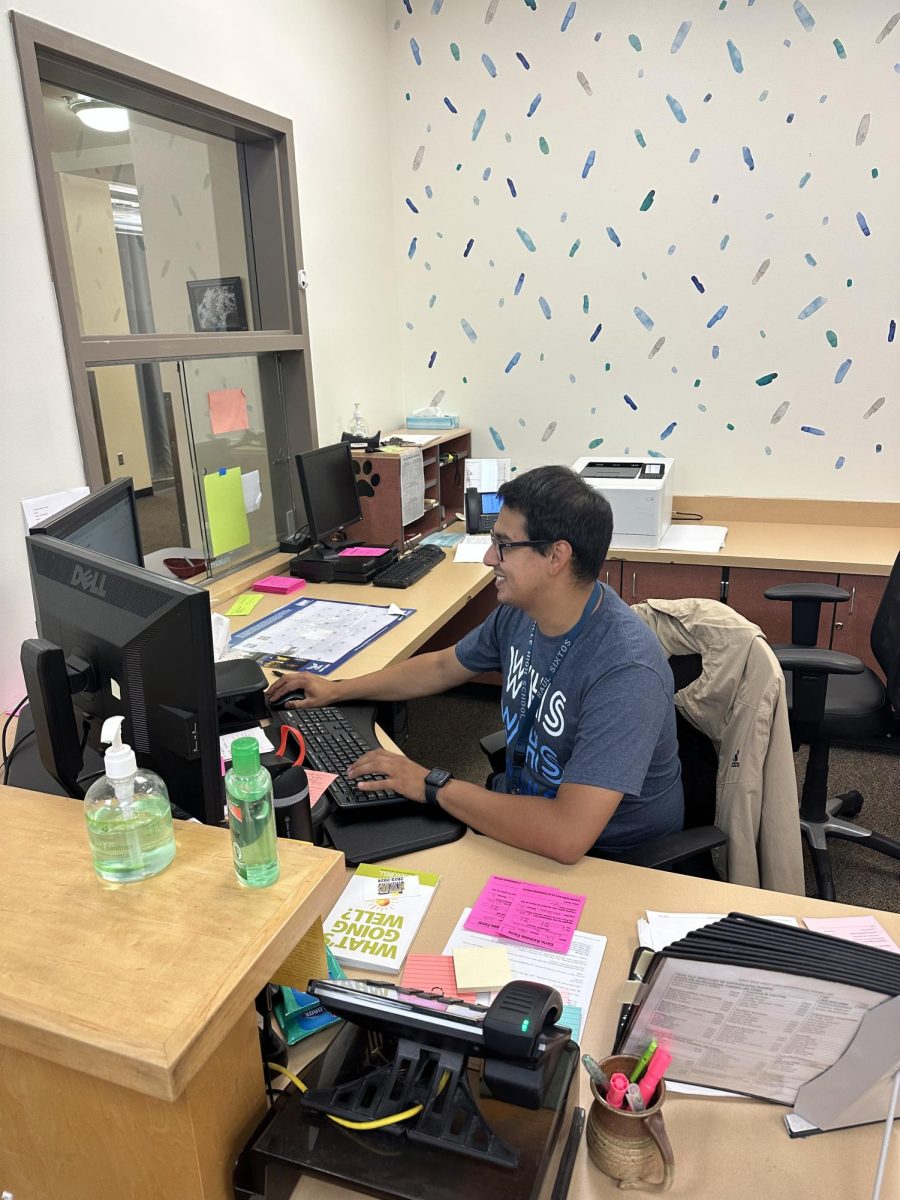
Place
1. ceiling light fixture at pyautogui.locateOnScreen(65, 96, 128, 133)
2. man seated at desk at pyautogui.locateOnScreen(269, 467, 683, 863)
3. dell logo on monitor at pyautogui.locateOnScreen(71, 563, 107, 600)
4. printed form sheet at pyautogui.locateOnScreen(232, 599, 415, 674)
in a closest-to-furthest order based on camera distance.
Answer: dell logo on monitor at pyautogui.locateOnScreen(71, 563, 107, 600) < man seated at desk at pyautogui.locateOnScreen(269, 467, 683, 863) < ceiling light fixture at pyautogui.locateOnScreen(65, 96, 128, 133) < printed form sheet at pyautogui.locateOnScreen(232, 599, 415, 674)

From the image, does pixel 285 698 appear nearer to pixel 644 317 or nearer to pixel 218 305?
pixel 218 305

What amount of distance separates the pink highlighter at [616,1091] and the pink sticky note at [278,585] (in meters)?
2.01

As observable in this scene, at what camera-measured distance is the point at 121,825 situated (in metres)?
0.80

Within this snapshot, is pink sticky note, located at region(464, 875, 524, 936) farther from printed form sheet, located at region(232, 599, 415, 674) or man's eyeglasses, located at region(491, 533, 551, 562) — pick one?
printed form sheet, located at region(232, 599, 415, 674)

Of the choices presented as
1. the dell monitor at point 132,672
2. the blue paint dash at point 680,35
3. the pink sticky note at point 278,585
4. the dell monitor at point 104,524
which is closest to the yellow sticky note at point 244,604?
the pink sticky note at point 278,585

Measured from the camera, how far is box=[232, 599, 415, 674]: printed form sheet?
2105 millimetres

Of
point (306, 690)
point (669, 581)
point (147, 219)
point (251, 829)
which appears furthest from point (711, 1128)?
point (147, 219)

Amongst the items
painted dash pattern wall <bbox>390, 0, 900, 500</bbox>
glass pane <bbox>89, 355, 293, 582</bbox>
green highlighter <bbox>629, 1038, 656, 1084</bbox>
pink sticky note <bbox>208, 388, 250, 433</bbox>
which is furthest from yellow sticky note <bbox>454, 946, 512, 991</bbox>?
painted dash pattern wall <bbox>390, 0, 900, 500</bbox>

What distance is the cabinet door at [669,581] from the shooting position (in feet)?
9.86

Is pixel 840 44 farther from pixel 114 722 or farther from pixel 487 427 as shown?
pixel 114 722

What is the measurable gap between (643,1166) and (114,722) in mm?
702

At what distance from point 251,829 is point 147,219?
2.10m

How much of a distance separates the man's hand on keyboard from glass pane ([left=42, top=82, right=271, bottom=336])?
4.47ft

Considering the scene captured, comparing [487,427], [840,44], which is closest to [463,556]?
[487,427]
